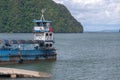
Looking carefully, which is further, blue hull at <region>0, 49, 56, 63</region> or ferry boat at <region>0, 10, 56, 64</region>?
ferry boat at <region>0, 10, 56, 64</region>

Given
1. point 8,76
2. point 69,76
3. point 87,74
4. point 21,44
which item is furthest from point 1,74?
point 21,44

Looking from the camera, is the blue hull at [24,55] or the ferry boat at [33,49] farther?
the ferry boat at [33,49]

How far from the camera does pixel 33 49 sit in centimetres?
7012

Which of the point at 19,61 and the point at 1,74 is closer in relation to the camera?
the point at 1,74

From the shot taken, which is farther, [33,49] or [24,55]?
[33,49]

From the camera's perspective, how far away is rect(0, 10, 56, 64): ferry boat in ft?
216

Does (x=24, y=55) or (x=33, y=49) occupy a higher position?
(x=33, y=49)

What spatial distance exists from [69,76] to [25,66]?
1105 cm

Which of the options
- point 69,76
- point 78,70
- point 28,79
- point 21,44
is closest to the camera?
point 28,79

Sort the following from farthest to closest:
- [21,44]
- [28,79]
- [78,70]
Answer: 1. [21,44]
2. [78,70]
3. [28,79]

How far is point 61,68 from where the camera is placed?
67.4 meters

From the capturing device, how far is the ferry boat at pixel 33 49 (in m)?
65.8

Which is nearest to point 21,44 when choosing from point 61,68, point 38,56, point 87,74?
point 38,56

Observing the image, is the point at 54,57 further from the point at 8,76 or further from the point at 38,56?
the point at 8,76
